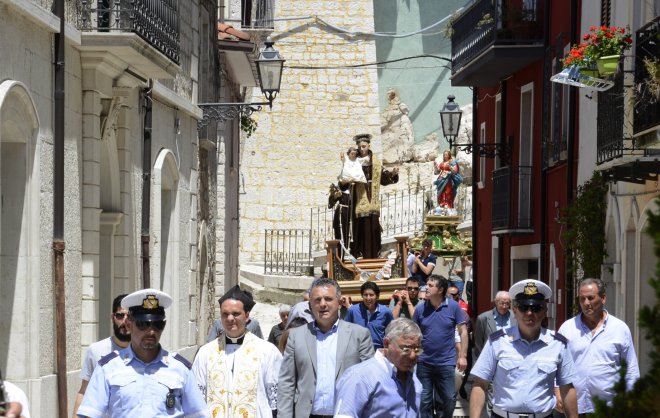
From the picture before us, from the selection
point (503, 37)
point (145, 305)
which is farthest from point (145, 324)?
point (503, 37)

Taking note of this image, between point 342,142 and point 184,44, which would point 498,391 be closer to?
point 184,44

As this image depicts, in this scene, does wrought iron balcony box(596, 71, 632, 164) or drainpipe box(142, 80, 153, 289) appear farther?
drainpipe box(142, 80, 153, 289)

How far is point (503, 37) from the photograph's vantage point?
2447 centimetres

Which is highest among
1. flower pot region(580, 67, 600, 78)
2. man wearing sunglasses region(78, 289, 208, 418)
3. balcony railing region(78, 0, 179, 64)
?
balcony railing region(78, 0, 179, 64)

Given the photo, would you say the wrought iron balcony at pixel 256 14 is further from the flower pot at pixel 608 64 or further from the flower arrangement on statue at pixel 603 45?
the flower pot at pixel 608 64

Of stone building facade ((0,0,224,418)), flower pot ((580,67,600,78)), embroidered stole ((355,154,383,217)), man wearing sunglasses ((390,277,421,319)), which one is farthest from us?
embroidered stole ((355,154,383,217))

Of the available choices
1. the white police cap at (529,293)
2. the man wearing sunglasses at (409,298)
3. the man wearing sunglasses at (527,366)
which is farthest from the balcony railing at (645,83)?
the man wearing sunglasses at (527,366)

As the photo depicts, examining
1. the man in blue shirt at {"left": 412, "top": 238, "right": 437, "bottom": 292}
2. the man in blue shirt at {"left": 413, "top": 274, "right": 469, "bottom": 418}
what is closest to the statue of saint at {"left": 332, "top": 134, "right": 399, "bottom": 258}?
the man in blue shirt at {"left": 412, "top": 238, "right": 437, "bottom": 292}

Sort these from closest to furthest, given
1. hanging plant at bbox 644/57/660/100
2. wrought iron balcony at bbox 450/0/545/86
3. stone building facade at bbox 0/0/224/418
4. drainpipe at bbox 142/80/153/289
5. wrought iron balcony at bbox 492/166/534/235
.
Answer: stone building facade at bbox 0/0/224/418 < hanging plant at bbox 644/57/660/100 < drainpipe at bbox 142/80/153/289 < wrought iron balcony at bbox 450/0/545/86 < wrought iron balcony at bbox 492/166/534/235

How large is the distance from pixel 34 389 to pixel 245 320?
489 cm

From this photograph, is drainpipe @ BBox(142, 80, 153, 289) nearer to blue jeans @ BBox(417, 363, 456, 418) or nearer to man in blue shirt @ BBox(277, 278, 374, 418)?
blue jeans @ BBox(417, 363, 456, 418)

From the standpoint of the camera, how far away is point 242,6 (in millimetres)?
33719

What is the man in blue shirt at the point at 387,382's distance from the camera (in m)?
7.74

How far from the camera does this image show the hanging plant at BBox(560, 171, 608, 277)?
18375 mm
